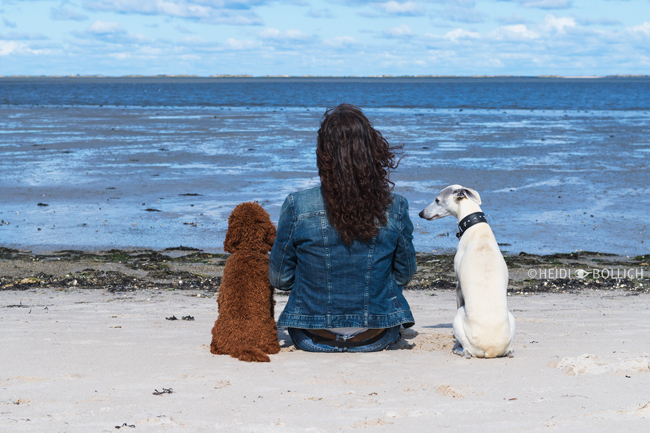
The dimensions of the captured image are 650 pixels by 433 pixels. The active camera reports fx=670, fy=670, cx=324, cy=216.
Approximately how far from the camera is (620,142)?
25547 millimetres

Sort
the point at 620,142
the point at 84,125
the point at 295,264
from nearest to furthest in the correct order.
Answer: the point at 295,264 < the point at 620,142 < the point at 84,125

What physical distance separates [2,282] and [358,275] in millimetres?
5372

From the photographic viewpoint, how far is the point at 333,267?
15.0 feet

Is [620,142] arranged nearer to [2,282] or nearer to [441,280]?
[441,280]

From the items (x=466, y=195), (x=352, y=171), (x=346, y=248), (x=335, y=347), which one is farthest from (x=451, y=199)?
(x=335, y=347)

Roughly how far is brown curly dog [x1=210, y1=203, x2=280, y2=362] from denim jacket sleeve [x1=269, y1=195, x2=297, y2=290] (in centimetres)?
12

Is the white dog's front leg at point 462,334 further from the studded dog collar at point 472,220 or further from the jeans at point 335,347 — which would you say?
the studded dog collar at point 472,220

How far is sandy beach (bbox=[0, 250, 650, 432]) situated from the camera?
11.4ft

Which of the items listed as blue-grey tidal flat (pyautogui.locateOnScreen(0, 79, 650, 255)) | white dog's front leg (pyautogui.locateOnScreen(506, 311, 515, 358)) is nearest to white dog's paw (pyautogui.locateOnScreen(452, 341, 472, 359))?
white dog's front leg (pyautogui.locateOnScreen(506, 311, 515, 358))

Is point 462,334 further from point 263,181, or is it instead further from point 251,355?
point 263,181

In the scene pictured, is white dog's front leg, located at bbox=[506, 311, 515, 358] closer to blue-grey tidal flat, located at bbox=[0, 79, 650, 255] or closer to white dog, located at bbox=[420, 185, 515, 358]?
white dog, located at bbox=[420, 185, 515, 358]

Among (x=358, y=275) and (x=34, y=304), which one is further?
(x=34, y=304)

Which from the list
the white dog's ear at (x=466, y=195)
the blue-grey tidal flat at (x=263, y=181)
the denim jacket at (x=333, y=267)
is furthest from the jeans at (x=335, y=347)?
the blue-grey tidal flat at (x=263, y=181)

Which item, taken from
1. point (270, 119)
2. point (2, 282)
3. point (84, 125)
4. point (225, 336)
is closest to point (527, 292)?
point (225, 336)
